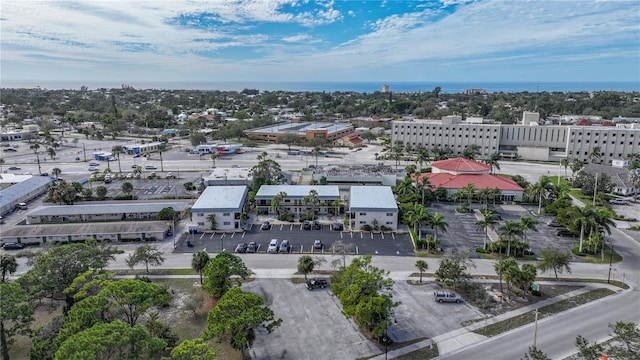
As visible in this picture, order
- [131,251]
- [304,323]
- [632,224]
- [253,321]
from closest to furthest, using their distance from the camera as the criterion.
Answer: [253,321], [304,323], [131,251], [632,224]

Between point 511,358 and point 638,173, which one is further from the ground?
point 638,173

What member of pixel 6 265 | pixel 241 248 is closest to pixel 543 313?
pixel 241 248

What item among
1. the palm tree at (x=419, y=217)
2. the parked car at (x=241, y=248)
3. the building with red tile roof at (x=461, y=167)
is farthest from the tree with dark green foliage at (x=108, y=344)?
the building with red tile roof at (x=461, y=167)

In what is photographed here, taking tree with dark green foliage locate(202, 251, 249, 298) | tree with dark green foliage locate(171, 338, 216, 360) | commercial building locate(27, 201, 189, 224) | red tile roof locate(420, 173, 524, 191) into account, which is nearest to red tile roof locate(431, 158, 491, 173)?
red tile roof locate(420, 173, 524, 191)

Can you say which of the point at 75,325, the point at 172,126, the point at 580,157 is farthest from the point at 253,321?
the point at 172,126

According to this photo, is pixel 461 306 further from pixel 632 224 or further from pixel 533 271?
pixel 632 224

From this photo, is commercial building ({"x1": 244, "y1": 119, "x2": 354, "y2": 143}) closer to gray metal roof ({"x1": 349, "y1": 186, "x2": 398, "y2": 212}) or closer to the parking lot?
gray metal roof ({"x1": 349, "y1": 186, "x2": 398, "y2": 212})

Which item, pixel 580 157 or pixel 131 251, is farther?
pixel 580 157
